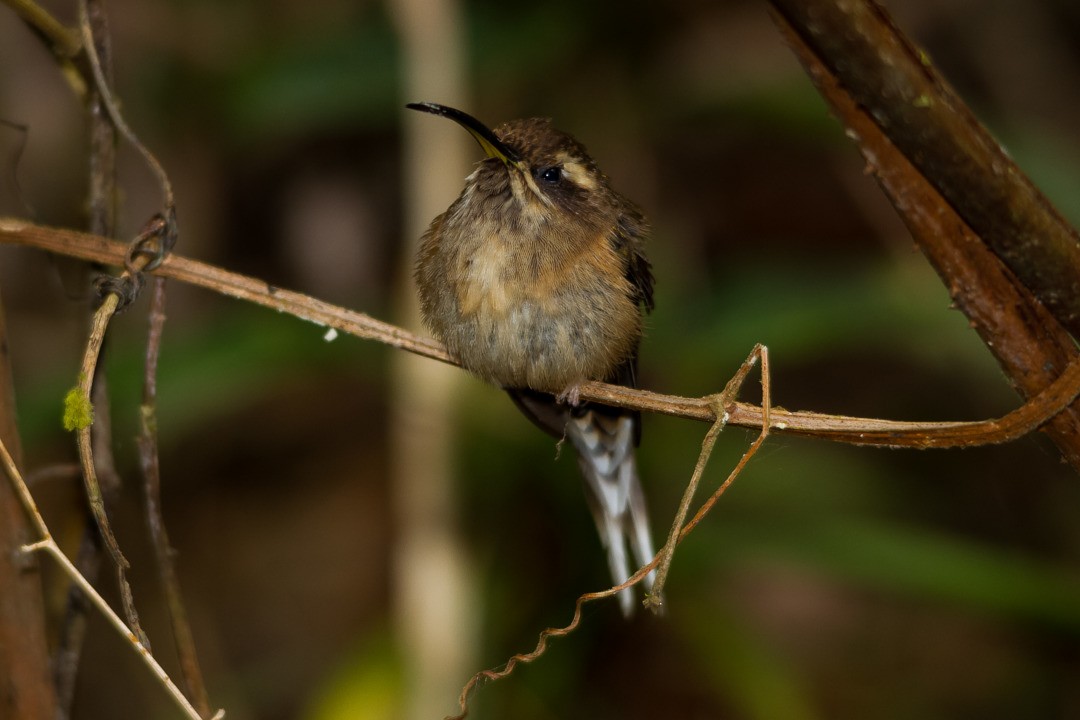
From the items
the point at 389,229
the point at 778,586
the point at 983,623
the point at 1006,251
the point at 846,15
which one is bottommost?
the point at 983,623

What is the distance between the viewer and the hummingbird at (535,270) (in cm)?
294

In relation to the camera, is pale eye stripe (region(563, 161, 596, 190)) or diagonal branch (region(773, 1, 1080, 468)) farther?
pale eye stripe (region(563, 161, 596, 190))

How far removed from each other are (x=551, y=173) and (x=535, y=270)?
32 cm

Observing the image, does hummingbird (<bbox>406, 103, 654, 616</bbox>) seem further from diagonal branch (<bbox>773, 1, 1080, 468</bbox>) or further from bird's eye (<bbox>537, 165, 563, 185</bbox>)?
diagonal branch (<bbox>773, 1, 1080, 468</bbox>)

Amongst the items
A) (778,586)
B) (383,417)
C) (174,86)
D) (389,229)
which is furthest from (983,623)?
(174,86)

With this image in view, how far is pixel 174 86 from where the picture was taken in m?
5.54

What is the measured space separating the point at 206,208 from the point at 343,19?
1210 mm

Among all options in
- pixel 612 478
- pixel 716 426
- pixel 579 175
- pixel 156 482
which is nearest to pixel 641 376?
pixel 612 478

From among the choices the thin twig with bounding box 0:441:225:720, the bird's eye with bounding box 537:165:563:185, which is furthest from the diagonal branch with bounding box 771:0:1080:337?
the thin twig with bounding box 0:441:225:720

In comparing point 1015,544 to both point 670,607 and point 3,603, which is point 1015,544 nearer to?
point 670,607

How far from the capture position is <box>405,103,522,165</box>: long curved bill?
2.62 m

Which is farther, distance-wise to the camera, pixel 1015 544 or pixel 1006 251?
pixel 1015 544

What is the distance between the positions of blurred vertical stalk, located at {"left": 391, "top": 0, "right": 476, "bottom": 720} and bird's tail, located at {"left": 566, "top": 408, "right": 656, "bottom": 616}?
46 centimetres

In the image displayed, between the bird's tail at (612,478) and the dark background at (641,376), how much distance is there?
26 centimetres
